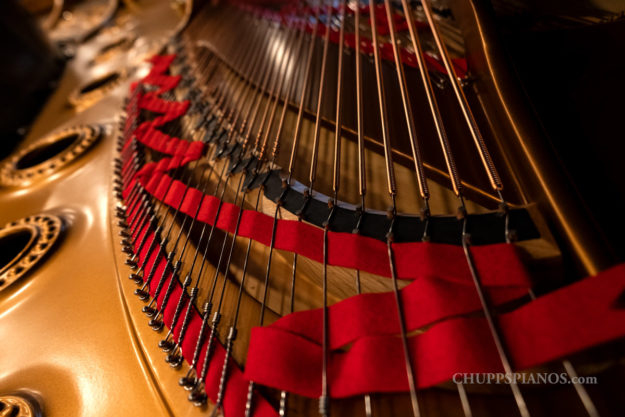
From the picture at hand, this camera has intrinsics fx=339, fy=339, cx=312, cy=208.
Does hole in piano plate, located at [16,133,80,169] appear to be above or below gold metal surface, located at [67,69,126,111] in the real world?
below

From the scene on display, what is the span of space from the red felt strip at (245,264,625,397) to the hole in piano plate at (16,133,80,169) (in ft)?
6.55

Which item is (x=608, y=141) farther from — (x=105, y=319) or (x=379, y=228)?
(x=105, y=319)

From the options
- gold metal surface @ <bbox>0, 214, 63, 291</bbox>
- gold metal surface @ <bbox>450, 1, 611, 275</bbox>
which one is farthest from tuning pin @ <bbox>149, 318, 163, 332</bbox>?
gold metal surface @ <bbox>450, 1, 611, 275</bbox>

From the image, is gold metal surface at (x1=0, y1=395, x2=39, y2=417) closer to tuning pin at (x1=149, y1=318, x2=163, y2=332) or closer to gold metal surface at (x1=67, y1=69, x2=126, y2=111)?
tuning pin at (x1=149, y1=318, x2=163, y2=332)

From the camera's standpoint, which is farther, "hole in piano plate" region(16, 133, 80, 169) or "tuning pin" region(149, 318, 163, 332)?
"hole in piano plate" region(16, 133, 80, 169)

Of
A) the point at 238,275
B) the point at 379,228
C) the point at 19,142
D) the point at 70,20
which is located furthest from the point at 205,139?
the point at 70,20

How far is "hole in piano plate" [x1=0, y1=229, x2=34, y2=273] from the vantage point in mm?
1454

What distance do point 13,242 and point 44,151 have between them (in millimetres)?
843

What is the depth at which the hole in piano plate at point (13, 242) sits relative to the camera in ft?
4.77

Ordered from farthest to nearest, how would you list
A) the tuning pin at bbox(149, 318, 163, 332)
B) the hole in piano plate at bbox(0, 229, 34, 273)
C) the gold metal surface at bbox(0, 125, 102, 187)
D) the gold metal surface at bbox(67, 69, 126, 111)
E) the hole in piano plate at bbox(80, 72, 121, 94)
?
the hole in piano plate at bbox(80, 72, 121, 94) < the gold metal surface at bbox(67, 69, 126, 111) < the gold metal surface at bbox(0, 125, 102, 187) < the hole in piano plate at bbox(0, 229, 34, 273) < the tuning pin at bbox(149, 318, 163, 332)

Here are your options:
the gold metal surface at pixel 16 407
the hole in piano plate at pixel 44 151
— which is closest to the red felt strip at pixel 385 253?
the gold metal surface at pixel 16 407

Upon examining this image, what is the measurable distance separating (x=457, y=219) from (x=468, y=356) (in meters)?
0.33

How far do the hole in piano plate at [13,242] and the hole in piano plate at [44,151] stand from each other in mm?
661

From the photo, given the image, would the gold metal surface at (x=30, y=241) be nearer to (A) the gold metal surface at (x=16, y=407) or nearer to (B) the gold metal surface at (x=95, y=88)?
(A) the gold metal surface at (x=16, y=407)
